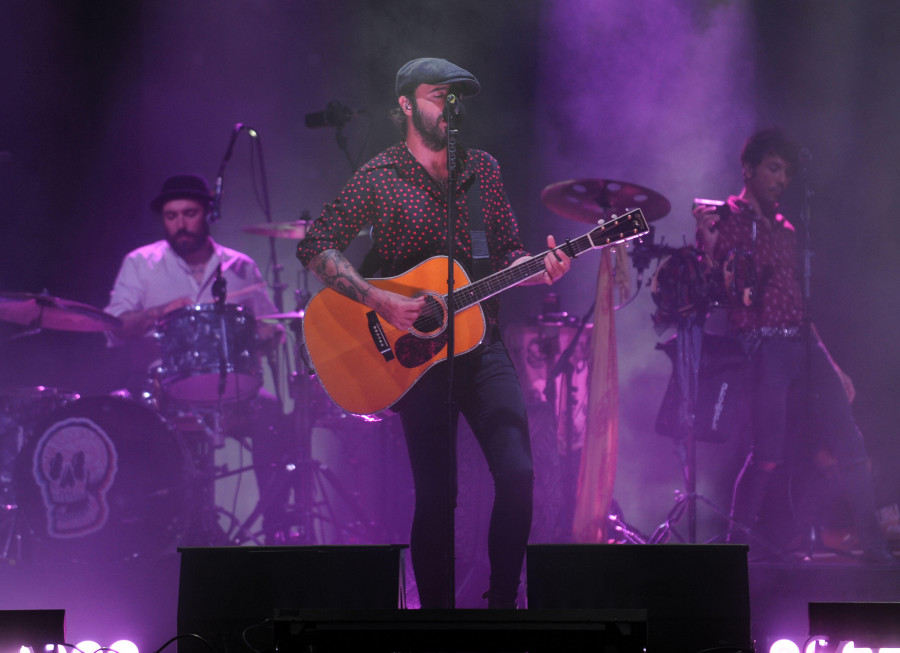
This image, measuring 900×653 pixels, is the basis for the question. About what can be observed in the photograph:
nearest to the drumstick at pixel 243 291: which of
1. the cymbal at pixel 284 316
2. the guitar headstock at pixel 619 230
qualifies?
the cymbal at pixel 284 316

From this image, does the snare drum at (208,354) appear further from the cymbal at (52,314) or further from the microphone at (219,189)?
the microphone at (219,189)

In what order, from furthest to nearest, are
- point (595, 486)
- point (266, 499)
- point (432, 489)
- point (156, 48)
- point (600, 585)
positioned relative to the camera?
1. point (156, 48)
2. point (266, 499)
3. point (595, 486)
4. point (432, 489)
5. point (600, 585)

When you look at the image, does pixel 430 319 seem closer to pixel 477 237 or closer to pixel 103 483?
pixel 477 237

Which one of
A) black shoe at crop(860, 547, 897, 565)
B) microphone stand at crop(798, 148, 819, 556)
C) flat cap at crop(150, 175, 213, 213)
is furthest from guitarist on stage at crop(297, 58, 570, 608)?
black shoe at crop(860, 547, 897, 565)

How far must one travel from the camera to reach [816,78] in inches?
224

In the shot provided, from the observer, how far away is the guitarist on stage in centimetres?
372

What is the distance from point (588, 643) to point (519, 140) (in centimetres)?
413

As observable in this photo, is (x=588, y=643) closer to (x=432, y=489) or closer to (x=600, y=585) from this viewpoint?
(x=600, y=585)

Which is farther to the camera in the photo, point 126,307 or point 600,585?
point 126,307

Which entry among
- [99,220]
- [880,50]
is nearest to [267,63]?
[99,220]

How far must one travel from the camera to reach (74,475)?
207 inches

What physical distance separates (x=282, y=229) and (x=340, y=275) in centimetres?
167

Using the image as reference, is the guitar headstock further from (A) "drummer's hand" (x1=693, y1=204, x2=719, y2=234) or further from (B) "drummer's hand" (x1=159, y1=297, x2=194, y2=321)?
(B) "drummer's hand" (x1=159, y1=297, x2=194, y2=321)

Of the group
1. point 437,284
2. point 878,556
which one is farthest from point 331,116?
point 878,556
